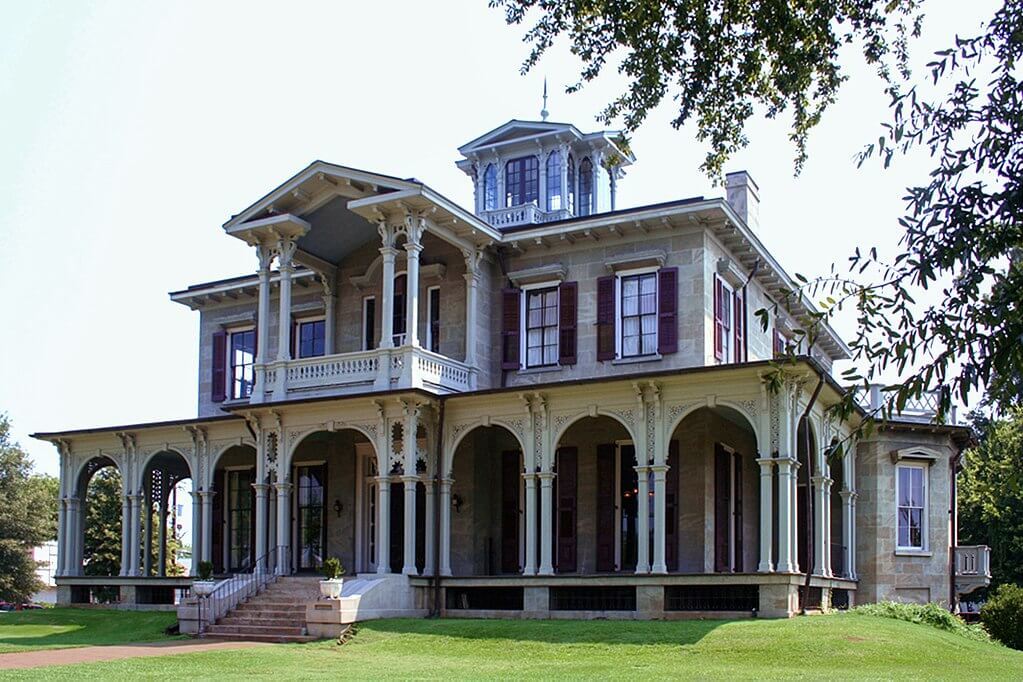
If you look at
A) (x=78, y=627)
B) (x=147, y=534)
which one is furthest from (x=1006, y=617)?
(x=147, y=534)

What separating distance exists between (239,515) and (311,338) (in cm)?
539

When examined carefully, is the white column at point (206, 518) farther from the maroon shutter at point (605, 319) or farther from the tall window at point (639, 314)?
the tall window at point (639, 314)

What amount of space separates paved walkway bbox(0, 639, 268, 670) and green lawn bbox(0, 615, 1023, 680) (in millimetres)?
883

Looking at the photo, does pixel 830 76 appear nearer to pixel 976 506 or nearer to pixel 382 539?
pixel 382 539

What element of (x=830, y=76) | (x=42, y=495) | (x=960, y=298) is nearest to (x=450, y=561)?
(x=830, y=76)

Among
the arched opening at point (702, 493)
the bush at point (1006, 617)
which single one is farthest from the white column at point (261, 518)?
the bush at point (1006, 617)

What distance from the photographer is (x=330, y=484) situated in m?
31.8

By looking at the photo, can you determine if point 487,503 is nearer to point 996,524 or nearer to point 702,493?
point 702,493

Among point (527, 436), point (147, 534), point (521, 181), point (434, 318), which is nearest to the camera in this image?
point (527, 436)

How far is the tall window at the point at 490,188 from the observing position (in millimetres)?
35812

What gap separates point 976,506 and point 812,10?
4378 centimetres

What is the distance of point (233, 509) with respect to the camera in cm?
3438

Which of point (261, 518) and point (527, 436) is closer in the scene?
point (527, 436)

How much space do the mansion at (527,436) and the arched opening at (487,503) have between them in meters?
A: 0.05
